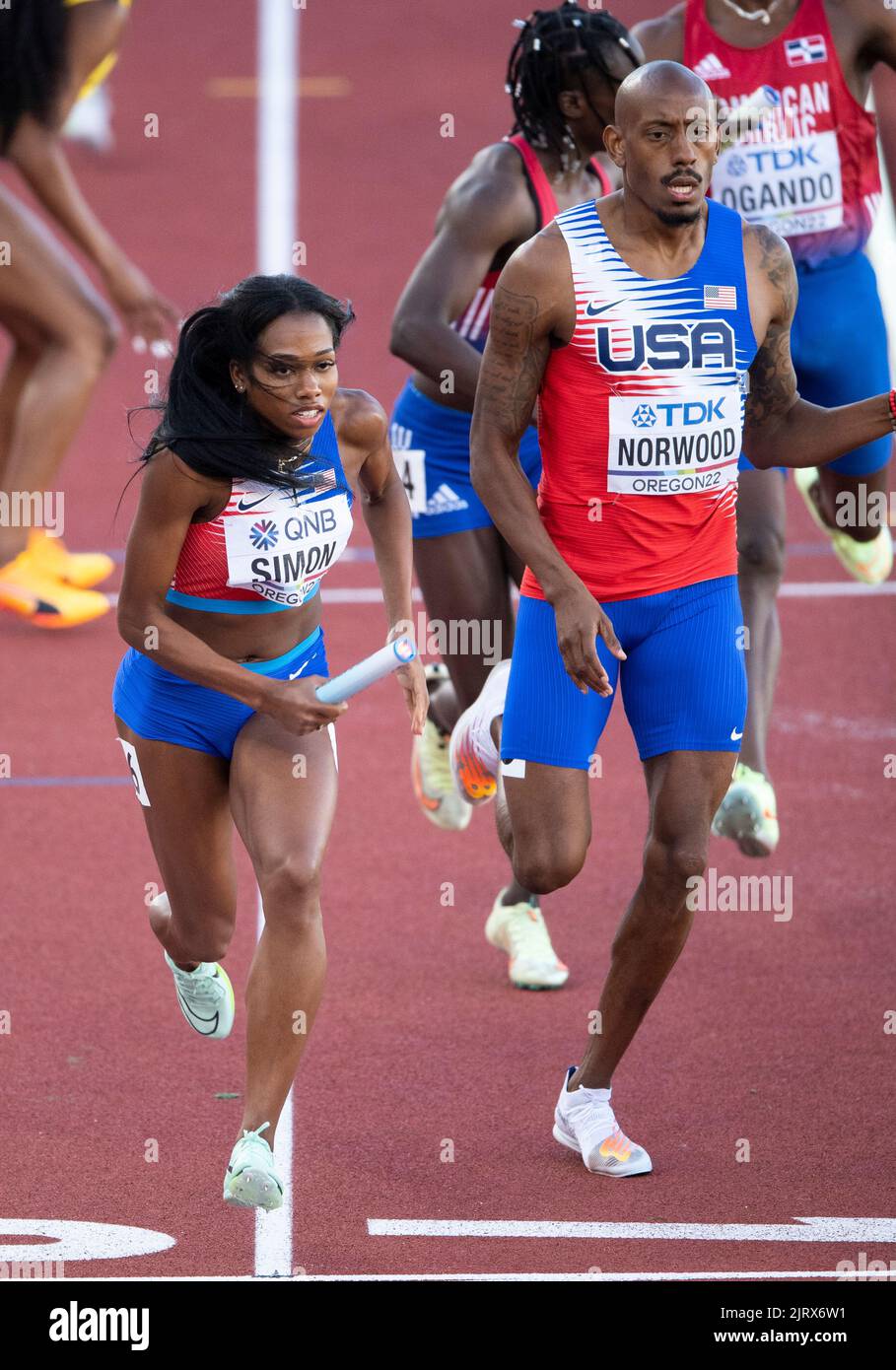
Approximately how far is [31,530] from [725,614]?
5.58 metres

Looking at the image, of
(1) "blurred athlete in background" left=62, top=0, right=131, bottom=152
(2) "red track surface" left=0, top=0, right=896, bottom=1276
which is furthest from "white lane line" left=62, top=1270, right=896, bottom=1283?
(1) "blurred athlete in background" left=62, top=0, right=131, bottom=152

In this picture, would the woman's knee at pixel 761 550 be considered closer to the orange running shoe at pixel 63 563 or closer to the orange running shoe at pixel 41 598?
the orange running shoe at pixel 41 598

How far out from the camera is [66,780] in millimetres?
8234

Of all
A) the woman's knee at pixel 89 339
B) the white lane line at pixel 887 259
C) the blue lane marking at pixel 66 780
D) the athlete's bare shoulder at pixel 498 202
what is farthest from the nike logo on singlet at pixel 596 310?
the white lane line at pixel 887 259

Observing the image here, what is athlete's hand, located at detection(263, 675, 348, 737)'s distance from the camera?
183 inches

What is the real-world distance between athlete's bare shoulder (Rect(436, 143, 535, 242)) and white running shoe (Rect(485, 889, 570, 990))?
2.04 m

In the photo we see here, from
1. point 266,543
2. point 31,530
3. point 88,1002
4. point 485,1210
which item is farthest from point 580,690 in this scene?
point 31,530

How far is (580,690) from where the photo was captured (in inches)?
200

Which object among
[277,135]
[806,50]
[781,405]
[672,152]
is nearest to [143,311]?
[806,50]

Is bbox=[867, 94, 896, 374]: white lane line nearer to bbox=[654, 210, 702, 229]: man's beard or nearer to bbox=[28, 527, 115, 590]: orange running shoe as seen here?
bbox=[28, 527, 115, 590]: orange running shoe

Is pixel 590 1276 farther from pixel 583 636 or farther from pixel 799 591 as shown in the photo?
pixel 799 591

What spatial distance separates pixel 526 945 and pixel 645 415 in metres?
2.12

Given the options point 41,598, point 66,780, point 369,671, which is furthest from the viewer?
point 41,598

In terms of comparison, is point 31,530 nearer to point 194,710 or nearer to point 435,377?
point 435,377
